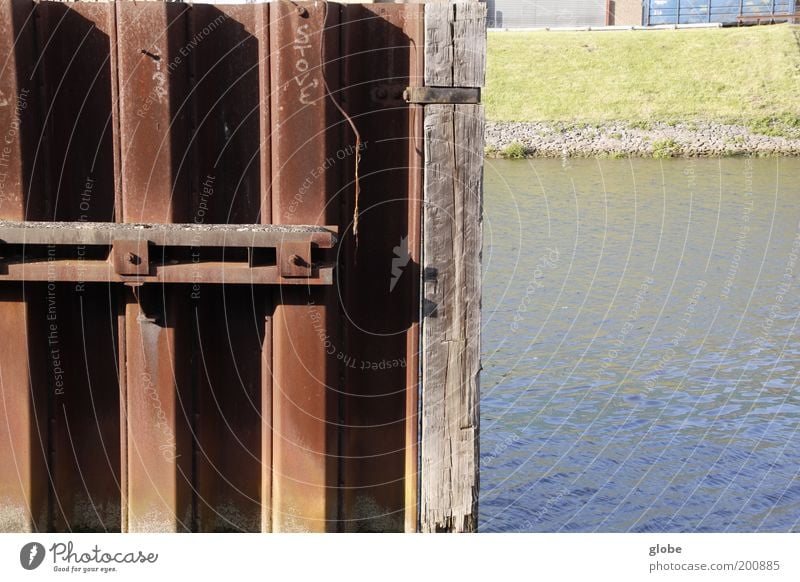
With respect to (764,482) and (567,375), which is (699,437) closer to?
(764,482)

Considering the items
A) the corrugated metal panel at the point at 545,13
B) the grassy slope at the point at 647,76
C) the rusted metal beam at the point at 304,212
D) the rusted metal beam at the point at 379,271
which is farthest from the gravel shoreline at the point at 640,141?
the rusted metal beam at the point at 304,212

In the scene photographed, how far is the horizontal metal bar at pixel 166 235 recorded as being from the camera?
5.35 meters

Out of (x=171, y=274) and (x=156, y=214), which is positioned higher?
(x=156, y=214)

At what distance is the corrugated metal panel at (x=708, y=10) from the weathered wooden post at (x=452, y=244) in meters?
62.8

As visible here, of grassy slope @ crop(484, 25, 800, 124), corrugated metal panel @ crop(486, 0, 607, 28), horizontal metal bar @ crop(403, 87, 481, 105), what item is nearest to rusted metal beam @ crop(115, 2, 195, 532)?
horizontal metal bar @ crop(403, 87, 481, 105)

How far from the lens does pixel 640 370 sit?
50.1ft

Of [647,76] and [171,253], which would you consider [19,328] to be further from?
[647,76]

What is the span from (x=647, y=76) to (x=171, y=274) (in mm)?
52164

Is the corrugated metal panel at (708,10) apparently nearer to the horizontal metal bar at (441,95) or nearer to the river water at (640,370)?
the river water at (640,370)

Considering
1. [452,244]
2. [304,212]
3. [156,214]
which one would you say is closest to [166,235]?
[156,214]

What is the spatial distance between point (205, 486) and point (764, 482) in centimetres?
767

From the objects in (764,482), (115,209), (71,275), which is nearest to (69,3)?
(115,209)

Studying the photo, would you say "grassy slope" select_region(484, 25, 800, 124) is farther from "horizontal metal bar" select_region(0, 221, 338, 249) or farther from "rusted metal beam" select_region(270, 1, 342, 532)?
"horizontal metal bar" select_region(0, 221, 338, 249)

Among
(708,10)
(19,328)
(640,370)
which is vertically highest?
(708,10)
